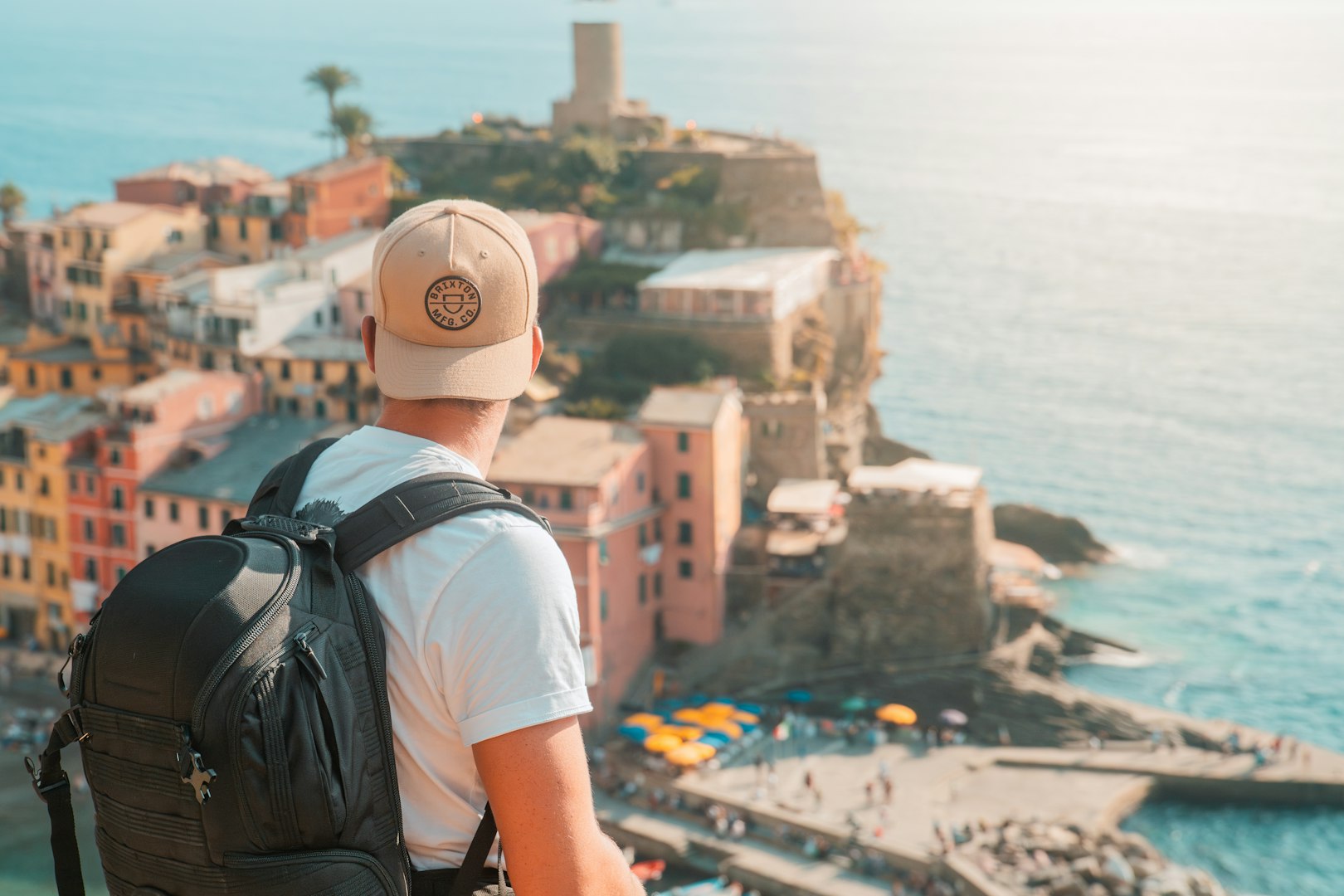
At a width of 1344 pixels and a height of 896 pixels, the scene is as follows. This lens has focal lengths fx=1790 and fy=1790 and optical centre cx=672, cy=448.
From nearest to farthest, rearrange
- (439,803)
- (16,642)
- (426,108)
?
(439,803) → (16,642) → (426,108)

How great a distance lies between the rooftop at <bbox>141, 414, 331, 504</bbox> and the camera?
37.6 metres

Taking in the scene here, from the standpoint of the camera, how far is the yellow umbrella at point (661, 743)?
34.3 metres

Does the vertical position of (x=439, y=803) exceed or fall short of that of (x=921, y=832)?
it exceeds it

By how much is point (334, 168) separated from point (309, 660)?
51532mm

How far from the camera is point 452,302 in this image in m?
2.94

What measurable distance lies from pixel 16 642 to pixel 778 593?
1791 centimetres

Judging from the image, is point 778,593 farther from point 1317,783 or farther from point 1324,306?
point 1324,306

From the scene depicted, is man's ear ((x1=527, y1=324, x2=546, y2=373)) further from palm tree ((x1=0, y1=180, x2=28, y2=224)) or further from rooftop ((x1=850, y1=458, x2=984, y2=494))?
palm tree ((x1=0, y1=180, x2=28, y2=224))

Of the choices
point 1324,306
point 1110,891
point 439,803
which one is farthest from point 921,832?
point 1324,306

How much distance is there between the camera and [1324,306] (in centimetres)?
11019

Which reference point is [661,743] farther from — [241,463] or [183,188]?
[183,188]

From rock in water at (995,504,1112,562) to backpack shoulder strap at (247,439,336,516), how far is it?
5392cm

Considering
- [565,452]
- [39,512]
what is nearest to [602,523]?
[565,452]

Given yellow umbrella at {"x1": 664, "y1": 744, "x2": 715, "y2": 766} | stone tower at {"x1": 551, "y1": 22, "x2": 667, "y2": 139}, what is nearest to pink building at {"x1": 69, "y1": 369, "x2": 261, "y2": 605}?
yellow umbrella at {"x1": 664, "y1": 744, "x2": 715, "y2": 766}
